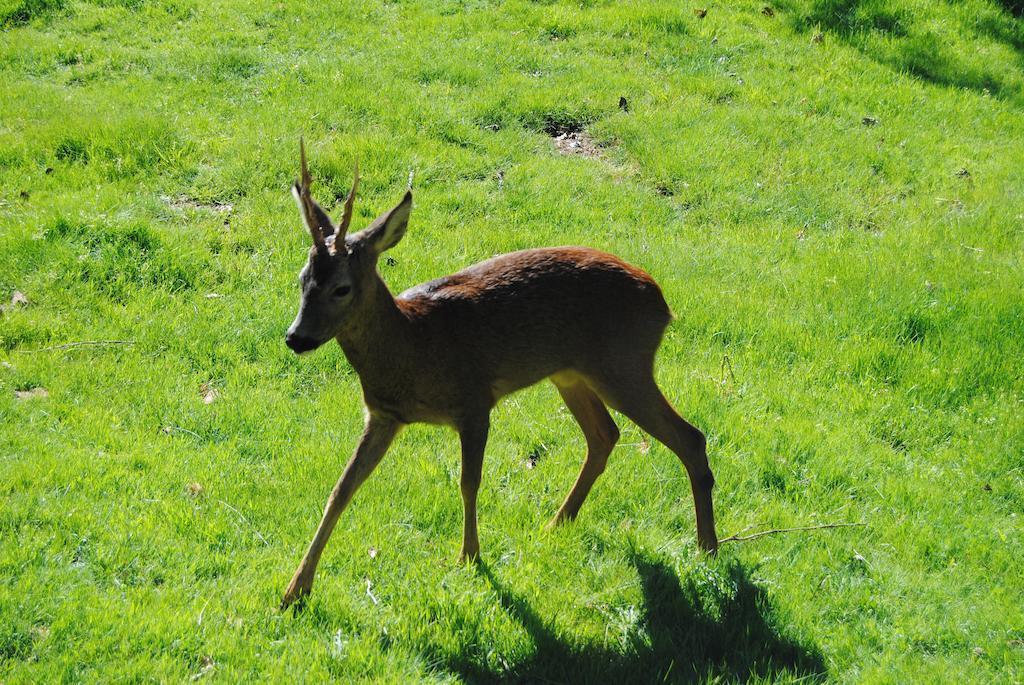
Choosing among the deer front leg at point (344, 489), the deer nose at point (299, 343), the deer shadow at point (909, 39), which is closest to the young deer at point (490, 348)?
the deer front leg at point (344, 489)

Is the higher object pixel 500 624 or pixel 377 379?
pixel 377 379

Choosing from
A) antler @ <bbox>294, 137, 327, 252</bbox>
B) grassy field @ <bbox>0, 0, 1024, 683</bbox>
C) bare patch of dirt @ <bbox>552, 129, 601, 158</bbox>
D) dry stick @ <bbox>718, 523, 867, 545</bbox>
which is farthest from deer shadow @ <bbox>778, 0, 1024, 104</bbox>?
antler @ <bbox>294, 137, 327, 252</bbox>

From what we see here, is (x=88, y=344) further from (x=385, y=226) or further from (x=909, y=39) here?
(x=909, y=39)

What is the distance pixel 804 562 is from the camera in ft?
16.0

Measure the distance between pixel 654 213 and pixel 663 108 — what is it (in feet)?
5.72

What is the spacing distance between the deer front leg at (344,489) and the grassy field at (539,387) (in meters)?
0.12

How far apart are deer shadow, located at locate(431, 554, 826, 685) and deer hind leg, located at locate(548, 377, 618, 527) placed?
0.51 metres

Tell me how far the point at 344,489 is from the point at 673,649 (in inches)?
58.9

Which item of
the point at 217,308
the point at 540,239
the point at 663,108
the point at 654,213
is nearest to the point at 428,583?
the point at 217,308

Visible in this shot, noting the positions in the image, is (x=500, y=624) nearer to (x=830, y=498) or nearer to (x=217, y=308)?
(x=830, y=498)

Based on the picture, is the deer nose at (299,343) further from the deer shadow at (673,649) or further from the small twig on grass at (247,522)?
the deer shadow at (673,649)

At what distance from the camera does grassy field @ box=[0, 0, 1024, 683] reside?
4363 mm

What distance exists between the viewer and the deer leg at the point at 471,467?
4555mm

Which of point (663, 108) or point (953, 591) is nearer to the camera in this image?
point (953, 591)
